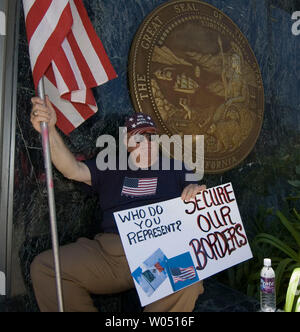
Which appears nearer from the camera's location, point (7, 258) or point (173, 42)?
point (7, 258)

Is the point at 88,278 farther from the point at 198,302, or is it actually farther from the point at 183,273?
the point at 198,302

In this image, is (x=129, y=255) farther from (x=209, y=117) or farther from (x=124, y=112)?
(x=209, y=117)

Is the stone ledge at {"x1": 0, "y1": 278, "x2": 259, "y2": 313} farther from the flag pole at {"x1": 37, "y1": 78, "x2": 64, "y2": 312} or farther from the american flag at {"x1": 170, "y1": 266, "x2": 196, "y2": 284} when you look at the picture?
the flag pole at {"x1": 37, "y1": 78, "x2": 64, "y2": 312}

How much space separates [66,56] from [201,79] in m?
1.60

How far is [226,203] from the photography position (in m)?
2.20

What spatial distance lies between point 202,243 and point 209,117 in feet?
5.26

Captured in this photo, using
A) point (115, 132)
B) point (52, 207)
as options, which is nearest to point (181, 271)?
point (52, 207)

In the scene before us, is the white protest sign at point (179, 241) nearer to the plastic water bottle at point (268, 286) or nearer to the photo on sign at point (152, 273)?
the photo on sign at point (152, 273)

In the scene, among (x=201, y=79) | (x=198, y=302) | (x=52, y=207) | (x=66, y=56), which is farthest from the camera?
(x=201, y=79)

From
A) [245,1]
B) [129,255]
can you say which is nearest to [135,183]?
[129,255]

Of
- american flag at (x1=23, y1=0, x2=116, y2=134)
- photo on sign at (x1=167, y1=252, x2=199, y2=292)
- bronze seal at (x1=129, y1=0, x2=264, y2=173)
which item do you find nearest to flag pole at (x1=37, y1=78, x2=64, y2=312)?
american flag at (x1=23, y1=0, x2=116, y2=134)

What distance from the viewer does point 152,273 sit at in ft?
5.89

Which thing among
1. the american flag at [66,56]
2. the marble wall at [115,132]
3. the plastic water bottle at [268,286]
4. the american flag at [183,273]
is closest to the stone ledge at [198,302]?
the marble wall at [115,132]

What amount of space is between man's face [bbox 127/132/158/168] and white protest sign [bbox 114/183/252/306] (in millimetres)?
350
